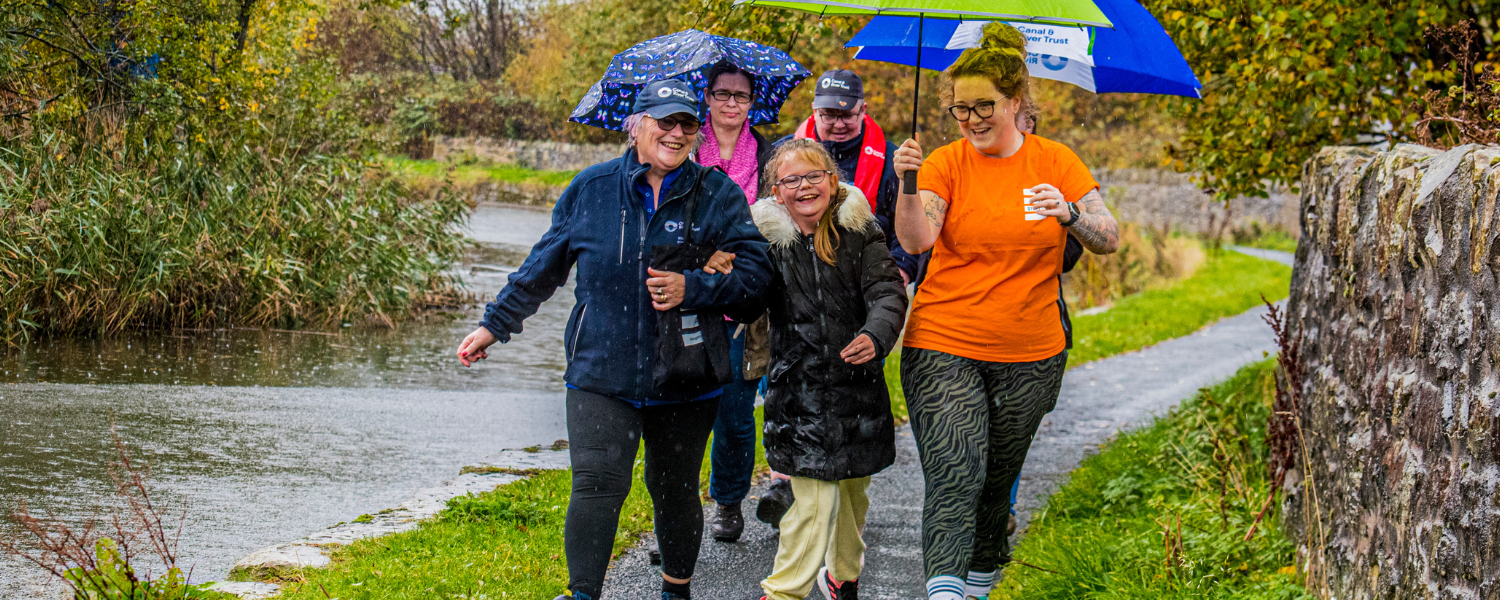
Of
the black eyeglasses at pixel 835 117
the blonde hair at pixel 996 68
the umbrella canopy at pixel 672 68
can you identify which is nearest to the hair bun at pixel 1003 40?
the blonde hair at pixel 996 68

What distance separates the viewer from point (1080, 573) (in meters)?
4.55

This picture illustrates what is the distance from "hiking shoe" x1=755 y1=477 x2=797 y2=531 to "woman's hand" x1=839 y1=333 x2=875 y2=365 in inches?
54.5

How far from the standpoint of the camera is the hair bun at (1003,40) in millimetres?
3832

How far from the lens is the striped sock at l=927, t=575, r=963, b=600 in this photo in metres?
A: 3.71

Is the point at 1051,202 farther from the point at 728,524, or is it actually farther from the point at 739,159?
the point at 728,524

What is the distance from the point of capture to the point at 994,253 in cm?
379

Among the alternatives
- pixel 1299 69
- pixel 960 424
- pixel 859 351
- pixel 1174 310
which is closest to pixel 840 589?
pixel 960 424

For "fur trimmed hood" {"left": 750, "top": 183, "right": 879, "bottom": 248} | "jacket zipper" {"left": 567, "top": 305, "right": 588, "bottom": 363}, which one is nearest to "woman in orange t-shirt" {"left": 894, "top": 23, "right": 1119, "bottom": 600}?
"fur trimmed hood" {"left": 750, "top": 183, "right": 879, "bottom": 248}

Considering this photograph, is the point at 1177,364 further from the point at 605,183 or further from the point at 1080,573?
the point at 605,183

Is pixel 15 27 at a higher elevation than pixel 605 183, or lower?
higher

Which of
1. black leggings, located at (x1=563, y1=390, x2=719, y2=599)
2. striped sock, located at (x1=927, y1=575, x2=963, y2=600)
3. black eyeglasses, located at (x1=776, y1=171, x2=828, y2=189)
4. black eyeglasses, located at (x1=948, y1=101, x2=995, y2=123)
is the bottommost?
striped sock, located at (x1=927, y1=575, x2=963, y2=600)

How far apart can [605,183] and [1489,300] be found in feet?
7.85

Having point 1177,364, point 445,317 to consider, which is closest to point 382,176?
point 445,317

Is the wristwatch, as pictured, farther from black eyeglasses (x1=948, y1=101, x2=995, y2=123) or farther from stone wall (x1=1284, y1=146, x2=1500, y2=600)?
stone wall (x1=1284, y1=146, x2=1500, y2=600)
